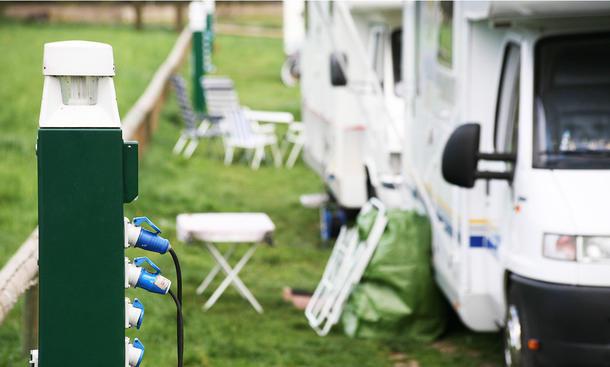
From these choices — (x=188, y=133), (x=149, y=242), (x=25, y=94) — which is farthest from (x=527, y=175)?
(x=25, y=94)

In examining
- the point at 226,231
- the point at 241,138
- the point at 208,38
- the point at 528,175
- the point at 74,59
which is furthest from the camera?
the point at 208,38

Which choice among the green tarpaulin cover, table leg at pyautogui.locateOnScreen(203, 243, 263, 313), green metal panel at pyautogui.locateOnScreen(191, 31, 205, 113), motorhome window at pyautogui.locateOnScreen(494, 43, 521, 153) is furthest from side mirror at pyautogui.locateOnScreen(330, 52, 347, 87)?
green metal panel at pyautogui.locateOnScreen(191, 31, 205, 113)

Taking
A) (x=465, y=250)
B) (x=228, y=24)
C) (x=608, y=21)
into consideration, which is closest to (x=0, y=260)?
(x=465, y=250)

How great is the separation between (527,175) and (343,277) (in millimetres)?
2379

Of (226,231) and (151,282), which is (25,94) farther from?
(151,282)

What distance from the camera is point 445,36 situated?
6691 mm

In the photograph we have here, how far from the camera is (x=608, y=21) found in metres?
5.49

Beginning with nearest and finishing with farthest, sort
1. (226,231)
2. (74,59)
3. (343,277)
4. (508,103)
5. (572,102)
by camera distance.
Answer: (74,59)
(572,102)
(508,103)
(343,277)
(226,231)

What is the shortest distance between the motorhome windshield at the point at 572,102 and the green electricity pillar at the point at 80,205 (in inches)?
104

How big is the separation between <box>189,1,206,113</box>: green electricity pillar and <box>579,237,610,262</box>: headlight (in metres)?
15.5

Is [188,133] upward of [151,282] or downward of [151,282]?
downward

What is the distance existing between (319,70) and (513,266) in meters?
6.71

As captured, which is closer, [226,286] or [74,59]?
[74,59]

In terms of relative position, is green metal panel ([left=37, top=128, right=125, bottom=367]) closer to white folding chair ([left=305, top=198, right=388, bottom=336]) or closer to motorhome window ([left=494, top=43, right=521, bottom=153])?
motorhome window ([left=494, top=43, right=521, bottom=153])
